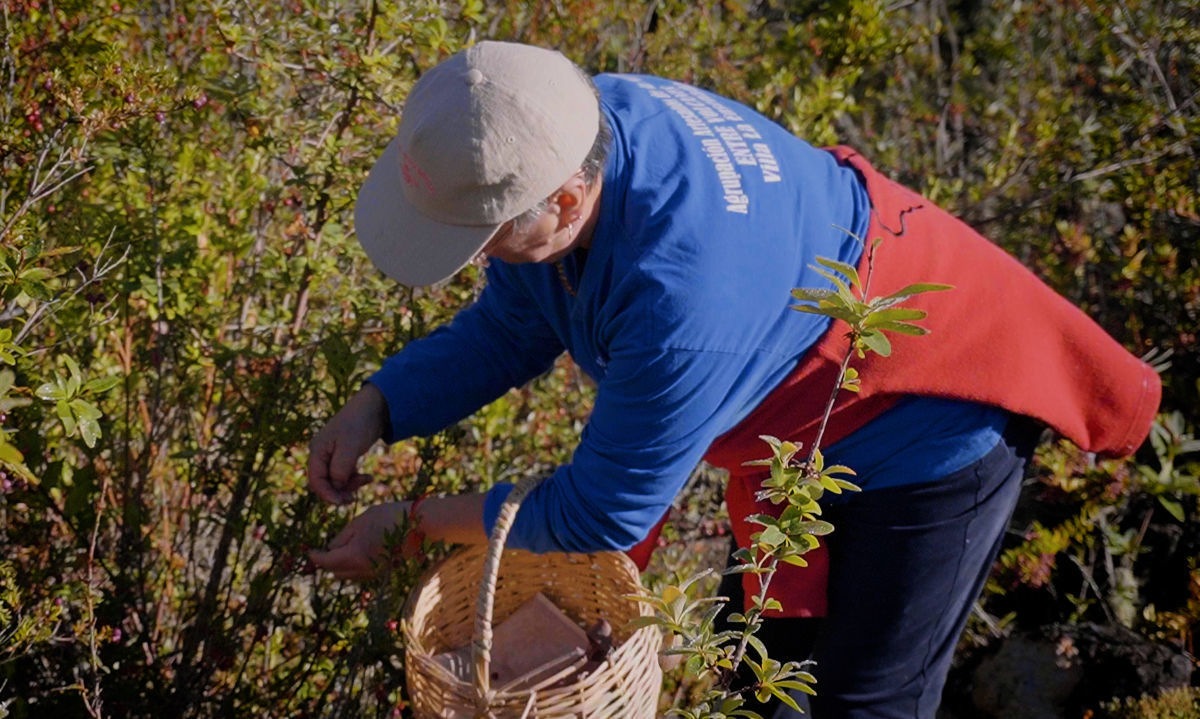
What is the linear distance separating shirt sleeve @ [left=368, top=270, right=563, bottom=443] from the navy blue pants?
25.1 inches

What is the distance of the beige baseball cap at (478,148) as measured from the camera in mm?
1500

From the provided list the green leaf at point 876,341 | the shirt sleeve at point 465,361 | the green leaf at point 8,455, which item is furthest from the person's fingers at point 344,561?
the green leaf at point 876,341

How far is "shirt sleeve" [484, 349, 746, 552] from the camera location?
5.14 feet

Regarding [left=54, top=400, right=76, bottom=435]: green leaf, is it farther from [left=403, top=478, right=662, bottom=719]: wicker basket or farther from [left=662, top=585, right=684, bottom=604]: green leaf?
[left=662, top=585, right=684, bottom=604]: green leaf

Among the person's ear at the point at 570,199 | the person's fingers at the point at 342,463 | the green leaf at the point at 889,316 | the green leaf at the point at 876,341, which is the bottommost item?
the person's fingers at the point at 342,463

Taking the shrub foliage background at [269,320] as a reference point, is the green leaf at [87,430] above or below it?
above

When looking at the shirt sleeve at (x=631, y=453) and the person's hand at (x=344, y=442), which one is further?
the person's hand at (x=344, y=442)

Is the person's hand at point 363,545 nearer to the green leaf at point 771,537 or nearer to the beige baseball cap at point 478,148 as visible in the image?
the beige baseball cap at point 478,148

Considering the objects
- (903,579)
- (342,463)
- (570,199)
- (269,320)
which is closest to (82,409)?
(342,463)

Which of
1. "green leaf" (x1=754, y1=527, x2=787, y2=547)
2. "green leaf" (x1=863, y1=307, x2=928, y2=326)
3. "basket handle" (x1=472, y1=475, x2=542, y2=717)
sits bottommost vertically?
"basket handle" (x1=472, y1=475, x2=542, y2=717)

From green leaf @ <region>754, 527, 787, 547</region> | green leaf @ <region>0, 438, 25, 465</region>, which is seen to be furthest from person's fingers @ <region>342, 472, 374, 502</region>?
green leaf @ <region>754, 527, 787, 547</region>

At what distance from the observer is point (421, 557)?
1959 mm

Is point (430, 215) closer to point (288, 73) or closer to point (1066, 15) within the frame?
point (288, 73)

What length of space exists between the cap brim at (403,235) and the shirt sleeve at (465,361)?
14.2 inches
